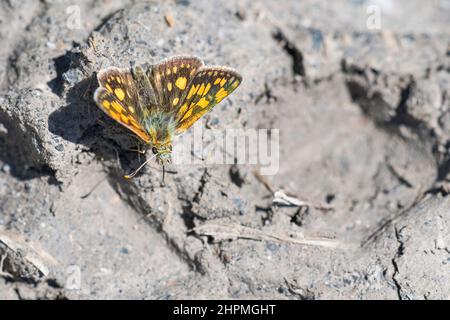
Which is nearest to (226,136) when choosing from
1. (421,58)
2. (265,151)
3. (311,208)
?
(265,151)

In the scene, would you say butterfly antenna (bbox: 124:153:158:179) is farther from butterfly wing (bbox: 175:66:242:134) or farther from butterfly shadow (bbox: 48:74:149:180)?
butterfly wing (bbox: 175:66:242:134)

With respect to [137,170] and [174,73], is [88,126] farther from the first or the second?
[174,73]

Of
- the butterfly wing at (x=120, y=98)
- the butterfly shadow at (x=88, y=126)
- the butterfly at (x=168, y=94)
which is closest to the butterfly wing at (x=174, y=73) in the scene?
the butterfly at (x=168, y=94)

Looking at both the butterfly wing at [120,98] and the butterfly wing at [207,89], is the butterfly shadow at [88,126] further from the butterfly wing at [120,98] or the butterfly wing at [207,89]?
the butterfly wing at [207,89]

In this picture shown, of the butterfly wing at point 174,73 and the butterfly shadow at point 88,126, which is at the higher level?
the butterfly wing at point 174,73

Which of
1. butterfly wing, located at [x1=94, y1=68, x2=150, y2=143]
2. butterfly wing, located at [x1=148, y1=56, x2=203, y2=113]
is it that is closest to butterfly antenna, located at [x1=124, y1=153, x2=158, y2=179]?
butterfly wing, located at [x1=94, y1=68, x2=150, y2=143]
